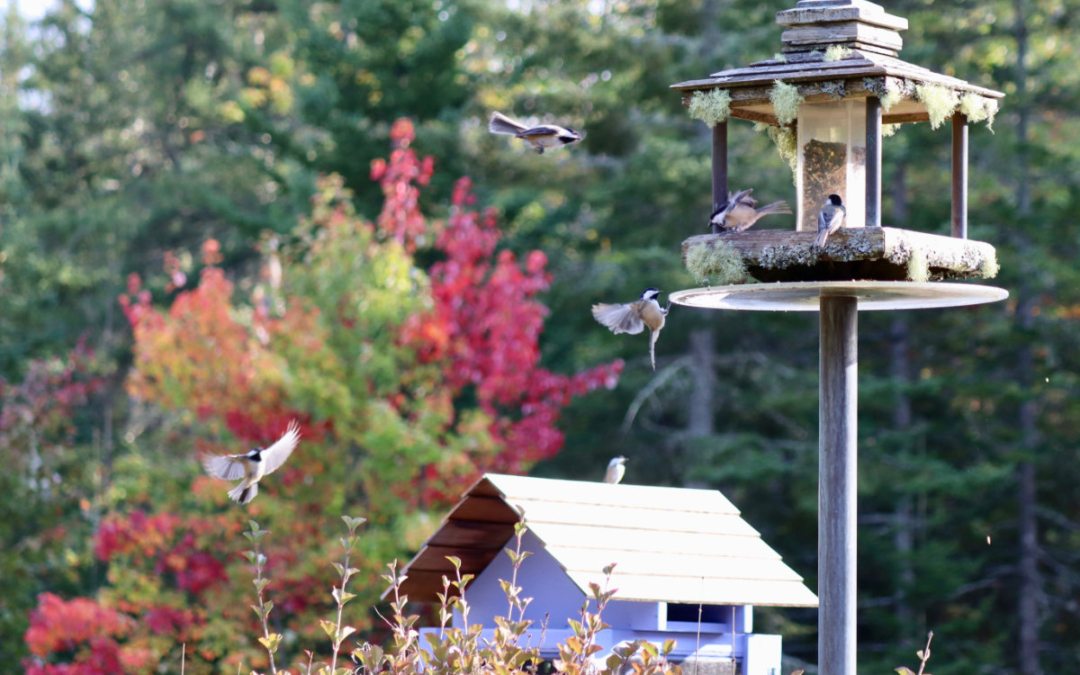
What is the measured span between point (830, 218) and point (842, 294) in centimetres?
34

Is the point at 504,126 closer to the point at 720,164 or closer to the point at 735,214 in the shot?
the point at 720,164

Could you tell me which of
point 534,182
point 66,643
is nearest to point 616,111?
point 534,182

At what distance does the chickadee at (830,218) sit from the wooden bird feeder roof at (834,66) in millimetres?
352

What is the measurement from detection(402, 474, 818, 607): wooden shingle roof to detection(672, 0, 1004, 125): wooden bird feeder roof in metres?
1.56

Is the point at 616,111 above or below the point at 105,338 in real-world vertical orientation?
above

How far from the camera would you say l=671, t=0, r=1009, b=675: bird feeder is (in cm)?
429

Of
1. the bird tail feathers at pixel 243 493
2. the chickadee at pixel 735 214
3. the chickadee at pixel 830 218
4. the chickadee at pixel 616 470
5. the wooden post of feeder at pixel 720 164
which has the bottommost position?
the bird tail feathers at pixel 243 493

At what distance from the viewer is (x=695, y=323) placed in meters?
14.8

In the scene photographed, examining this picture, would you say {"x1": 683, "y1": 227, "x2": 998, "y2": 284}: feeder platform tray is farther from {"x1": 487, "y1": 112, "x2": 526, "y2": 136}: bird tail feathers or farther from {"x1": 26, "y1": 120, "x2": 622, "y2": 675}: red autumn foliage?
{"x1": 26, "y1": 120, "x2": 622, "y2": 675}: red autumn foliage

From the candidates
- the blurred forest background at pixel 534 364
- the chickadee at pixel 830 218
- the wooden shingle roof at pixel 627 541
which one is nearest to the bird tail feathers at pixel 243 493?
the wooden shingle roof at pixel 627 541

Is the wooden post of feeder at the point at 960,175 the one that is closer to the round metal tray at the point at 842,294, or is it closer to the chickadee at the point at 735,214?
the round metal tray at the point at 842,294

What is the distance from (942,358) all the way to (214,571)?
8.44m

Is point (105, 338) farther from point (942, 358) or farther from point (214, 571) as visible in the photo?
point (942, 358)

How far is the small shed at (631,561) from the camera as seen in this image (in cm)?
488
